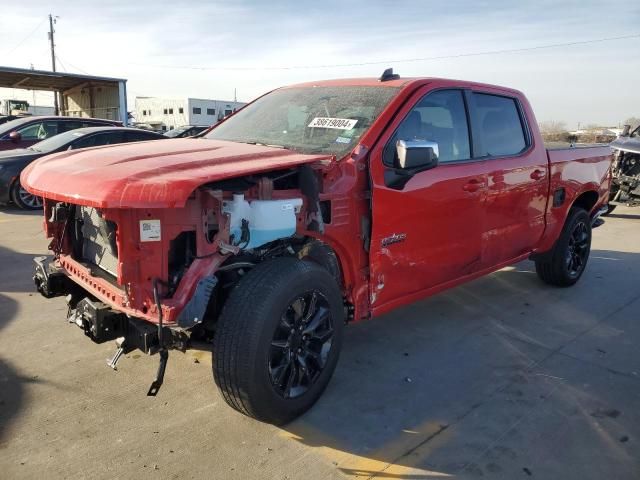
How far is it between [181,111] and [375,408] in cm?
5082

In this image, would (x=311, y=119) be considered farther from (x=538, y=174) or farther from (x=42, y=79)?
(x=42, y=79)

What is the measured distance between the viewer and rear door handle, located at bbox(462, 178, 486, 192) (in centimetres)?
393

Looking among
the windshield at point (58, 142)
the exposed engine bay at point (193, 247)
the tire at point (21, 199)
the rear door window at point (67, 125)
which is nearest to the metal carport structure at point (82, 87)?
the rear door window at point (67, 125)

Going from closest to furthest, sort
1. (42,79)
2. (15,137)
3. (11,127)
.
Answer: (15,137)
(11,127)
(42,79)

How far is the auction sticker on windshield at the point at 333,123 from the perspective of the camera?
3551 millimetres

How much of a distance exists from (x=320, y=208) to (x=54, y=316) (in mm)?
2722

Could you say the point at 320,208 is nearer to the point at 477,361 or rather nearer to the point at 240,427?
the point at 240,427

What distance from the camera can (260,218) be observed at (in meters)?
2.69

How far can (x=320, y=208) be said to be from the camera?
3.04m

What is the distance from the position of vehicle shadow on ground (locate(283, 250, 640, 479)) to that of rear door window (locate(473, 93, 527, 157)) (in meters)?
1.48

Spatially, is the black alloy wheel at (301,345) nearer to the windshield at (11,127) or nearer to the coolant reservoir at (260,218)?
the coolant reservoir at (260,218)

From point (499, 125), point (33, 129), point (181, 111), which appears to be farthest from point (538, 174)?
point (181, 111)

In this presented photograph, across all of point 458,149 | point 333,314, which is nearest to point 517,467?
point 333,314

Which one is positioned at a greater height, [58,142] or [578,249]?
[58,142]
